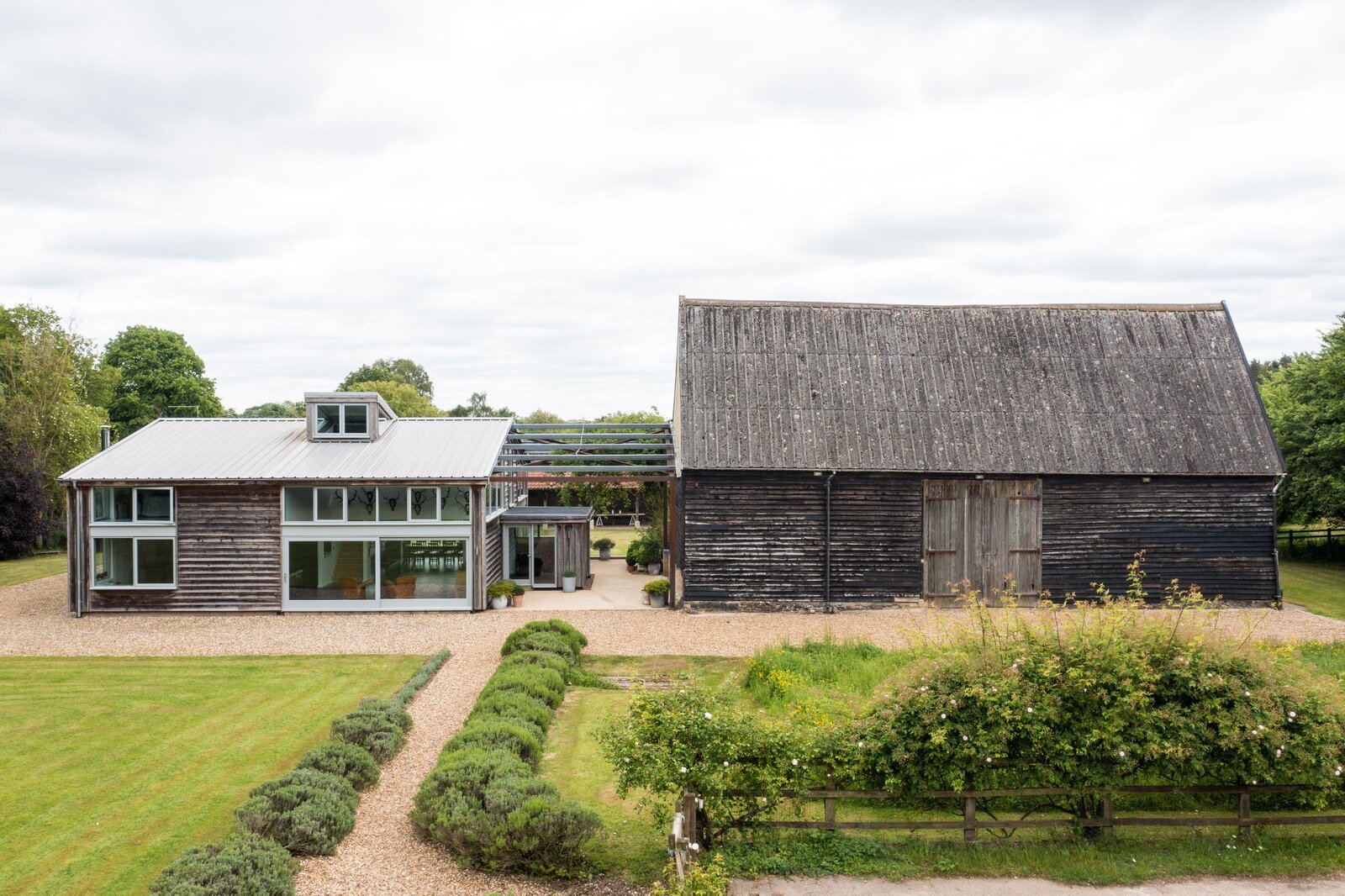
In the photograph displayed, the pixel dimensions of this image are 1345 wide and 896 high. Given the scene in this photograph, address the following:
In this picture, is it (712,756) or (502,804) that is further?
(502,804)

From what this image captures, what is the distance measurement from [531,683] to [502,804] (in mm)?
4774

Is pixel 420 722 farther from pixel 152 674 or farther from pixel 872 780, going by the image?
pixel 872 780

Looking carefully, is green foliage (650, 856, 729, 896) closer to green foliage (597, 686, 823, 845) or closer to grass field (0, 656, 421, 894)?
green foliage (597, 686, 823, 845)

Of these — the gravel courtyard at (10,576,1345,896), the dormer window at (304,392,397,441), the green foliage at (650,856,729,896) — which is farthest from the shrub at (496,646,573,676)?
the dormer window at (304,392,397,441)

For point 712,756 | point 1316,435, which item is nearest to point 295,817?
point 712,756

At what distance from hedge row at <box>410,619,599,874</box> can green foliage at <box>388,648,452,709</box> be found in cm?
228

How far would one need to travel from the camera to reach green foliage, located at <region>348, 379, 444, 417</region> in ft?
223

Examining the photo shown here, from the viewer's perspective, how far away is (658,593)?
23.1 m

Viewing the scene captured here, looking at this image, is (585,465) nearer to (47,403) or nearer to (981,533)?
(981,533)

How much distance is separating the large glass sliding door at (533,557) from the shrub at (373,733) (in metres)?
13.2

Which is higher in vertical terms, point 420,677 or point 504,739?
point 504,739

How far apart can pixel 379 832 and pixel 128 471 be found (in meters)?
16.8

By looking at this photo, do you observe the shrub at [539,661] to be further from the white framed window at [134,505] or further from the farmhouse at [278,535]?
the white framed window at [134,505]

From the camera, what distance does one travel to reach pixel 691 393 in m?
23.8
